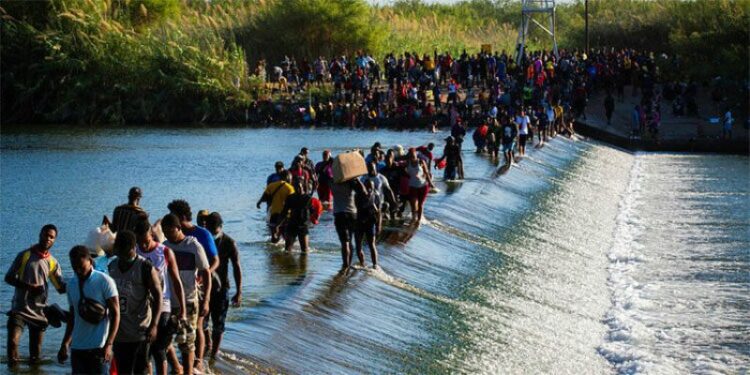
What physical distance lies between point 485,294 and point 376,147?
494 centimetres

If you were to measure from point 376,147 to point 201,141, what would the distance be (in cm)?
2838

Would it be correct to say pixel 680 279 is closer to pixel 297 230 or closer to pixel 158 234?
pixel 297 230

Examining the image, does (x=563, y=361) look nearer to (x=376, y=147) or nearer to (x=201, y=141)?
(x=376, y=147)

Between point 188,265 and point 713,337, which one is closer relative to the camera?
point 188,265

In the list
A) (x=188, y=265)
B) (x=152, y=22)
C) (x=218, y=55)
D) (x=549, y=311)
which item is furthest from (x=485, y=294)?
(x=152, y=22)

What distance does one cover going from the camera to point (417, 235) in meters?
24.0

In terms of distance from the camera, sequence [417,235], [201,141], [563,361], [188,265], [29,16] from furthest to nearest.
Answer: [29,16] < [201,141] < [417,235] < [563,361] < [188,265]

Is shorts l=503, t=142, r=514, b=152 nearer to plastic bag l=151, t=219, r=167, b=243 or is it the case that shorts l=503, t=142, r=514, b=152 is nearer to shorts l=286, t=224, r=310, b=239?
shorts l=286, t=224, r=310, b=239

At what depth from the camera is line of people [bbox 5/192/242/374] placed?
10766mm

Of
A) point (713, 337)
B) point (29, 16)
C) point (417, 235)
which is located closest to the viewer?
point (713, 337)

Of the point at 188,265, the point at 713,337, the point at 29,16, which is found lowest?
the point at 713,337

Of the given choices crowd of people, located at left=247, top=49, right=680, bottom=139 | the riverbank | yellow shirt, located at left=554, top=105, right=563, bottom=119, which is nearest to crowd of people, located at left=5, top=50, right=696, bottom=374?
yellow shirt, located at left=554, top=105, right=563, bottom=119

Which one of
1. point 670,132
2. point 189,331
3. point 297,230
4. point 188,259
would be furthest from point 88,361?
point 670,132

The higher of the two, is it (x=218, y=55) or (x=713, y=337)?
(x=218, y=55)
